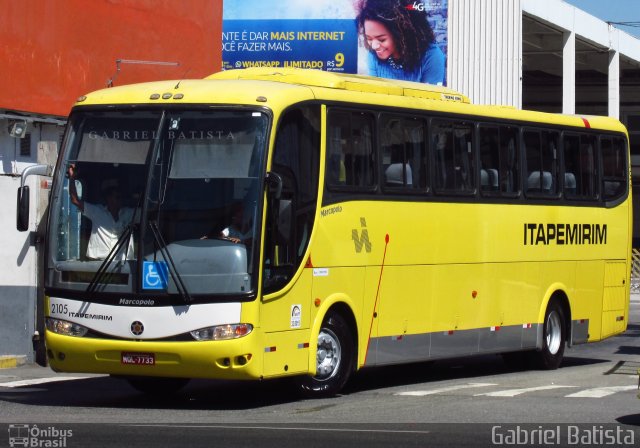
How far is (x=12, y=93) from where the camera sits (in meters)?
23.0

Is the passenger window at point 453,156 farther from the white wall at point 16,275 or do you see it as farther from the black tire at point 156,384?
the white wall at point 16,275

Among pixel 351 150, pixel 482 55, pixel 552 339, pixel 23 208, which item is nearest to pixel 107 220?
pixel 23 208

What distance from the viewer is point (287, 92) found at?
14.4 metres

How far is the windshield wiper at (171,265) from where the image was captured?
1350 centimetres

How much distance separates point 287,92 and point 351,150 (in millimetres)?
1318

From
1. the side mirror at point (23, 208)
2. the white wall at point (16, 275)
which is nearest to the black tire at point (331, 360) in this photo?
the side mirror at point (23, 208)

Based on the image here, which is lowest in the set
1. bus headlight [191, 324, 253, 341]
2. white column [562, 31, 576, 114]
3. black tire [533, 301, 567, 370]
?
black tire [533, 301, 567, 370]

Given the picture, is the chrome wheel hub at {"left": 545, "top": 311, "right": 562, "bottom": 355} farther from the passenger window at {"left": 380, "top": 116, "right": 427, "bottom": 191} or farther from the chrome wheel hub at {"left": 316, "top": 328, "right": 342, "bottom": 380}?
the chrome wheel hub at {"left": 316, "top": 328, "right": 342, "bottom": 380}

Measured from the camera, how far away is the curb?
18.9 meters

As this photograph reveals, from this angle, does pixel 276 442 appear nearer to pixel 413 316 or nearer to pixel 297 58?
pixel 413 316

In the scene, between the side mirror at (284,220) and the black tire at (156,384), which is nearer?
the side mirror at (284,220)

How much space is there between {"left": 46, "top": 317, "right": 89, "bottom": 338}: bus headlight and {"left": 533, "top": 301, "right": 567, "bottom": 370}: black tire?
7865 mm

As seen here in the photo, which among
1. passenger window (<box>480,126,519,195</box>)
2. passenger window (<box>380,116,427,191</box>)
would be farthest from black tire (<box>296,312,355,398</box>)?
passenger window (<box>480,126,519,195</box>)

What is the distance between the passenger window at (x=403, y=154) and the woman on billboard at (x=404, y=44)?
87.5ft
